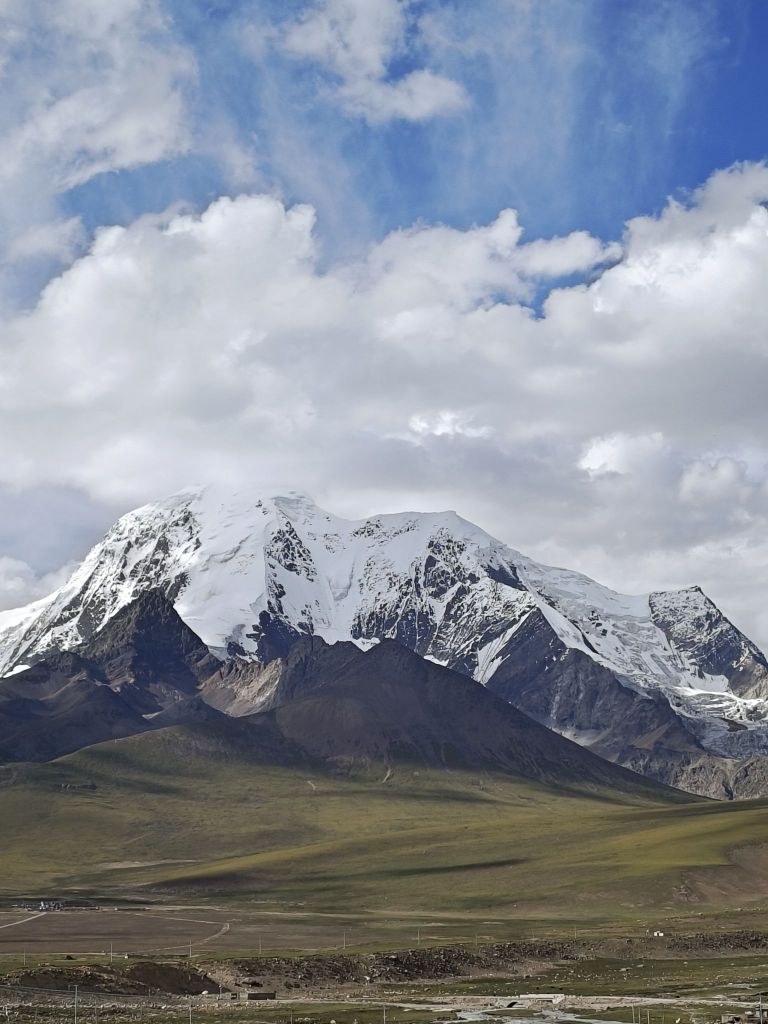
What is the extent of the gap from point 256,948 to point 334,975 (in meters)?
29.9

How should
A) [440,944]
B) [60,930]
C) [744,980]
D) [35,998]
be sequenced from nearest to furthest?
[35,998] → [744,980] → [440,944] → [60,930]

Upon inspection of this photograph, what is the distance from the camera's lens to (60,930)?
608ft

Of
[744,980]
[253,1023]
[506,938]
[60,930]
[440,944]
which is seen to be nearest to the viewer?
[253,1023]

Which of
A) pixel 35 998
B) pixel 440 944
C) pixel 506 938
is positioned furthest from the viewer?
pixel 506 938

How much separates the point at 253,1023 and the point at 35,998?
20.4 meters

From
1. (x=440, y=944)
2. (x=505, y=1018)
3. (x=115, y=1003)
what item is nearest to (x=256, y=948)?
(x=440, y=944)

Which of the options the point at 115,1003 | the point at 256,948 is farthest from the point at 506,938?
the point at 115,1003

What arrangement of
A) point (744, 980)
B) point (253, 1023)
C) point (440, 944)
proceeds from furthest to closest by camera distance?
1. point (440, 944)
2. point (744, 980)
3. point (253, 1023)

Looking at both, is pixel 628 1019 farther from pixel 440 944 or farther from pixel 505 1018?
pixel 440 944

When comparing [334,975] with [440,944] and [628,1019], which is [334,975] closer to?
[440,944]

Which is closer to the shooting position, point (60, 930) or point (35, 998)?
point (35, 998)

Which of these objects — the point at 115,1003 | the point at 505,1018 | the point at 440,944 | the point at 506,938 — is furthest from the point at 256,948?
the point at 505,1018

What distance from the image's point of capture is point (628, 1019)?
99500mm

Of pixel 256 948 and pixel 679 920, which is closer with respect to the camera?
pixel 256 948
